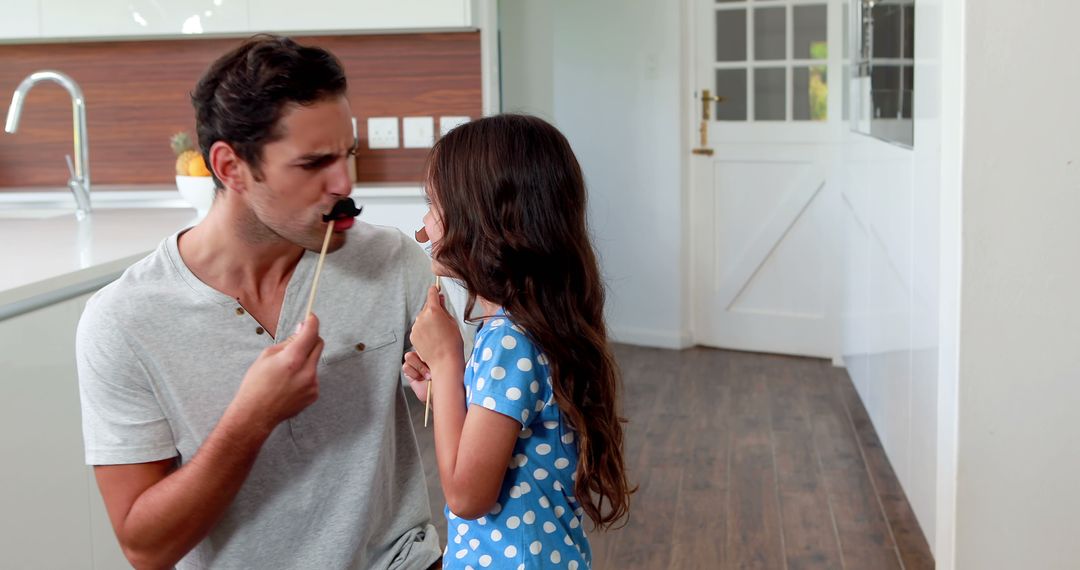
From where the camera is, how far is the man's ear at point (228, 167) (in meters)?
1.45

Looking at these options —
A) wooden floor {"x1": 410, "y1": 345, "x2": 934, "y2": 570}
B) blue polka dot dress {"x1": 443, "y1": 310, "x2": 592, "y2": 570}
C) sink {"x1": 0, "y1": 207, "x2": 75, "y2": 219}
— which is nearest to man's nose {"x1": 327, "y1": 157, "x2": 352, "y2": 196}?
blue polka dot dress {"x1": 443, "y1": 310, "x2": 592, "y2": 570}

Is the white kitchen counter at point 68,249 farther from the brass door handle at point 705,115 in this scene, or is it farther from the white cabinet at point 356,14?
the brass door handle at point 705,115

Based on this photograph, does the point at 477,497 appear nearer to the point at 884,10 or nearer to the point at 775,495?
the point at 775,495

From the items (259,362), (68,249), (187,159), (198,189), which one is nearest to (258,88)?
(259,362)

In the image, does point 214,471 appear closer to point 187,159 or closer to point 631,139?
point 187,159

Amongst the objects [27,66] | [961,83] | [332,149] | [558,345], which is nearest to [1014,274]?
[961,83]

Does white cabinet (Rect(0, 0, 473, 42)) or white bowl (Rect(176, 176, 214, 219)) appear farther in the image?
white cabinet (Rect(0, 0, 473, 42))

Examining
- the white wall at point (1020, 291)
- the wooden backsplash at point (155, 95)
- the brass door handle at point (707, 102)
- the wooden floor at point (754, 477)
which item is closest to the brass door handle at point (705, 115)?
the brass door handle at point (707, 102)

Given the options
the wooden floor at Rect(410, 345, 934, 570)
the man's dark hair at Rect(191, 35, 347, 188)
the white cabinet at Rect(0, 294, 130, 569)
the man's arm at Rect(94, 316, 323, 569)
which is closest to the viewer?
the man's arm at Rect(94, 316, 323, 569)

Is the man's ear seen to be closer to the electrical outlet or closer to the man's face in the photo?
the man's face

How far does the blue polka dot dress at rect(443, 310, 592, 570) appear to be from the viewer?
55.2 inches

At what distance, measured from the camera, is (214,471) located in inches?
52.0

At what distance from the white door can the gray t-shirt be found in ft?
13.1

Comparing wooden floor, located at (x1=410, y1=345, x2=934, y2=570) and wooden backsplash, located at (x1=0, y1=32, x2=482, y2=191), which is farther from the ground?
wooden backsplash, located at (x1=0, y1=32, x2=482, y2=191)
